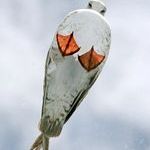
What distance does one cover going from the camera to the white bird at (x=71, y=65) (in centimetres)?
180

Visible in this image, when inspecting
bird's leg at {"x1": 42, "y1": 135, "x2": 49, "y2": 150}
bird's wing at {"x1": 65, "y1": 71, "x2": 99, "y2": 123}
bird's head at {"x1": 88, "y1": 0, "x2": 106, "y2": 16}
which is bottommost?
bird's leg at {"x1": 42, "y1": 135, "x2": 49, "y2": 150}

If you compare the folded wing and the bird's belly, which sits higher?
the folded wing

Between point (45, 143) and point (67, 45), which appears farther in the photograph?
point (67, 45)

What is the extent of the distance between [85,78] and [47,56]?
0.92 feet

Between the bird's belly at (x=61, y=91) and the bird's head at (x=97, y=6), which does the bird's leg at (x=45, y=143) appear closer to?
the bird's belly at (x=61, y=91)

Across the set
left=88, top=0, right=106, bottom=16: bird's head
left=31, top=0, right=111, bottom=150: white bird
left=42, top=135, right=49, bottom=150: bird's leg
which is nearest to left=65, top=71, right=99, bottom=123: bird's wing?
left=31, top=0, right=111, bottom=150: white bird

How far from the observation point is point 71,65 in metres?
1.88

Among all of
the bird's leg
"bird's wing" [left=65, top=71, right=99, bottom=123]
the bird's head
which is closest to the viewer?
the bird's leg

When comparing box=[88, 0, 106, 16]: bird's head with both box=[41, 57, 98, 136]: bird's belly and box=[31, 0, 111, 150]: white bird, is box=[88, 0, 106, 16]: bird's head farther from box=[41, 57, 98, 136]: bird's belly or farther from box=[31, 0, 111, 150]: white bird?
box=[41, 57, 98, 136]: bird's belly

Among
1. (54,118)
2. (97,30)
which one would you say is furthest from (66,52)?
→ (54,118)

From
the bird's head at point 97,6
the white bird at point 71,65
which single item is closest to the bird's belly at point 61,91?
the white bird at point 71,65

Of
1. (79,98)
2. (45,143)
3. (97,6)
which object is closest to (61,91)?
(79,98)

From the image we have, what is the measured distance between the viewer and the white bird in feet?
5.91

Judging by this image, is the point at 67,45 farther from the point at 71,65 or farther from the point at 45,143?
the point at 45,143
